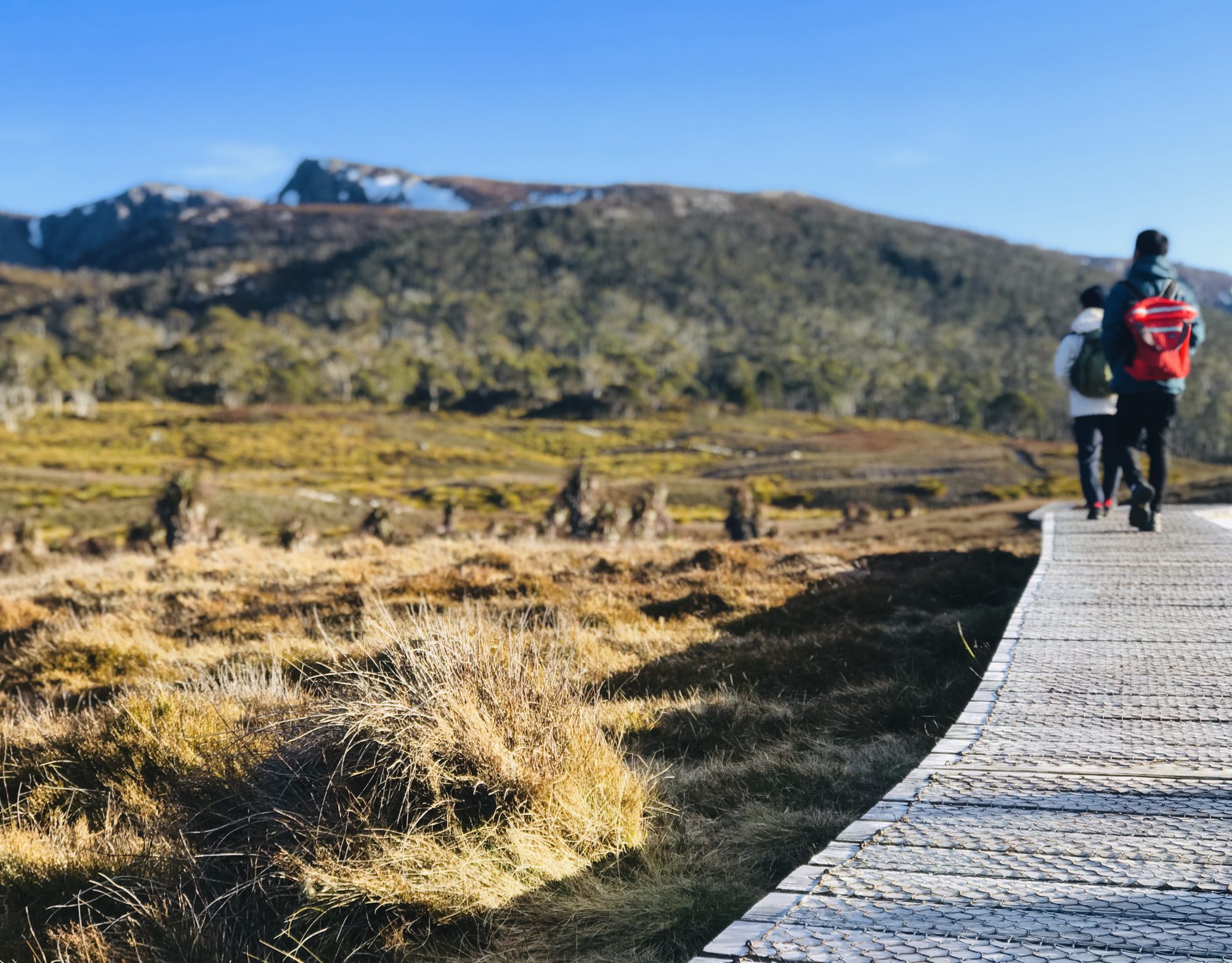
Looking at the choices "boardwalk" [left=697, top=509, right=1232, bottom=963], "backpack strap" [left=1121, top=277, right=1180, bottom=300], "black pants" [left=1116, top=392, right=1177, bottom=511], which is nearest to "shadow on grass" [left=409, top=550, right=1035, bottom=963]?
"boardwalk" [left=697, top=509, right=1232, bottom=963]

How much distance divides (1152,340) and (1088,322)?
1968mm

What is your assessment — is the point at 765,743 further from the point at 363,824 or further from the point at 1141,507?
the point at 1141,507

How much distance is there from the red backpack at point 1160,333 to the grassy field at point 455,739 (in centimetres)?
197

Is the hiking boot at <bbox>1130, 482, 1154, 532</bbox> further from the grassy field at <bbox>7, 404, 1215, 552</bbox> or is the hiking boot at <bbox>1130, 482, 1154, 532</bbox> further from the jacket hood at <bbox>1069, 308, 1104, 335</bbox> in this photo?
the grassy field at <bbox>7, 404, 1215, 552</bbox>

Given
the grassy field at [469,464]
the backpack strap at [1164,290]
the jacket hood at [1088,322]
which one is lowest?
the grassy field at [469,464]

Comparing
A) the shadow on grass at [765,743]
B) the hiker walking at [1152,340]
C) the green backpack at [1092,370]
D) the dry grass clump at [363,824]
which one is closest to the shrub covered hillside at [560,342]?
the green backpack at [1092,370]

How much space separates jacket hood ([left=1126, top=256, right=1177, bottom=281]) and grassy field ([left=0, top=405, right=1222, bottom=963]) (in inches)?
100

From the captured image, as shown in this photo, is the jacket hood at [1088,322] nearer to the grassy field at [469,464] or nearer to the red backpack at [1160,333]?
the red backpack at [1160,333]

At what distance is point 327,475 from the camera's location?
7488 cm

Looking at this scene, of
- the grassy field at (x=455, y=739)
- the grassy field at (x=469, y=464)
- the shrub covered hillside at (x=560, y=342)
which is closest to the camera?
the grassy field at (x=455, y=739)

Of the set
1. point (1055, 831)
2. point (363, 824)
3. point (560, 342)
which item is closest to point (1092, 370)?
point (1055, 831)

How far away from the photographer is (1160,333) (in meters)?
7.97

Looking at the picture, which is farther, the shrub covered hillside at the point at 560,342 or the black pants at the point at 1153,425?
the shrub covered hillside at the point at 560,342

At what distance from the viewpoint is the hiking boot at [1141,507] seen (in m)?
8.55
